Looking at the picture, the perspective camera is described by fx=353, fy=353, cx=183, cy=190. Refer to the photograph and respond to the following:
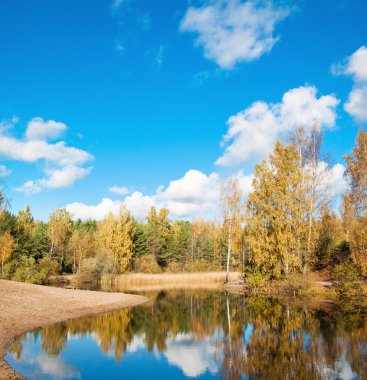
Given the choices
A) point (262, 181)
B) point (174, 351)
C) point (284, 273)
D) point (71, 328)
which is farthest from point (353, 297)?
point (71, 328)

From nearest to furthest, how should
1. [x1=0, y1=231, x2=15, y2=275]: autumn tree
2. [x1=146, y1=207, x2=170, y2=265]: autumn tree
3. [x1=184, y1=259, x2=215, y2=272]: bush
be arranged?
1. [x1=0, y1=231, x2=15, y2=275]: autumn tree
2. [x1=184, y1=259, x2=215, y2=272]: bush
3. [x1=146, y1=207, x2=170, y2=265]: autumn tree

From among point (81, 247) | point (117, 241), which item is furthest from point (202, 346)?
point (81, 247)

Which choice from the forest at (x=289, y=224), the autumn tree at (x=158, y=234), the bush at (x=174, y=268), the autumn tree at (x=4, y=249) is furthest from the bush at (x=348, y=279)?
the autumn tree at (x=158, y=234)

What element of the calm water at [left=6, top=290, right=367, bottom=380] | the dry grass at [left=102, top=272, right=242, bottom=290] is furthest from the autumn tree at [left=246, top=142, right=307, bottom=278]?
the dry grass at [left=102, top=272, right=242, bottom=290]

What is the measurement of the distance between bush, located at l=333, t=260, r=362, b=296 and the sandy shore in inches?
720

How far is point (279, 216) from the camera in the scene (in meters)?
36.2

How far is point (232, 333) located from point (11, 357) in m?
11.6

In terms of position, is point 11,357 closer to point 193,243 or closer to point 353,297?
point 353,297

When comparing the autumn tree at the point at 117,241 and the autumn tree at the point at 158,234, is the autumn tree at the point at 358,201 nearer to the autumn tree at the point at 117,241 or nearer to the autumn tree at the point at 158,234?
the autumn tree at the point at 117,241

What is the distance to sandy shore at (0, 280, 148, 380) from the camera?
1980cm

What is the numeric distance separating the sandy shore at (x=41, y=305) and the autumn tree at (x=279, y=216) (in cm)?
1380

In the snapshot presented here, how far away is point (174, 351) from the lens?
16.7 m

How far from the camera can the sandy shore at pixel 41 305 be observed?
19.8 m

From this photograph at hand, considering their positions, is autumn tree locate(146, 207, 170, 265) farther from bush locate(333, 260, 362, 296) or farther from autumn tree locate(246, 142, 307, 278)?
bush locate(333, 260, 362, 296)
